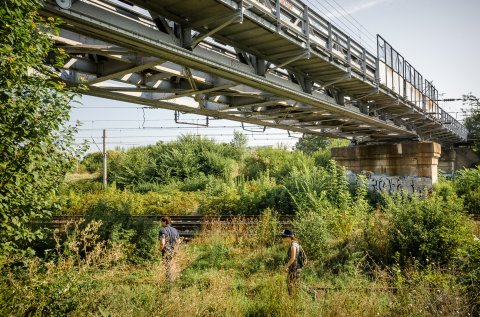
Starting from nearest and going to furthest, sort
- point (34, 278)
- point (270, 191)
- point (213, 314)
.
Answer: point (34, 278) → point (213, 314) → point (270, 191)

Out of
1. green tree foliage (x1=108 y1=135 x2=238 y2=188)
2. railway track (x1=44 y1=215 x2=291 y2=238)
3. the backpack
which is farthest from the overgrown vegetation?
green tree foliage (x1=108 y1=135 x2=238 y2=188)

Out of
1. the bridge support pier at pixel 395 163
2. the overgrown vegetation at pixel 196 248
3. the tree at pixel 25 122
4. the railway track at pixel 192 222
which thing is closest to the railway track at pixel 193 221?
the railway track at pixel 192 222

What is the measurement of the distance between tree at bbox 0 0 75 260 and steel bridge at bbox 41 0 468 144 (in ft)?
1.76

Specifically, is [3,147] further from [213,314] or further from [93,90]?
[93,90]

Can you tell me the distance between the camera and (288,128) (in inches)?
588

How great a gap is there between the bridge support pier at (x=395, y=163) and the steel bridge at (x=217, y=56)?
7.13 meters

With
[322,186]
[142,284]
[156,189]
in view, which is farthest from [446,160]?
[142,284]

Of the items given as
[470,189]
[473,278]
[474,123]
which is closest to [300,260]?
[473,278]

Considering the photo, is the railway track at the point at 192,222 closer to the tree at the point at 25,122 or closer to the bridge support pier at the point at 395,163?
the tree at the point at 25,122

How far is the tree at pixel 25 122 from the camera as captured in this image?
3633 millimetres

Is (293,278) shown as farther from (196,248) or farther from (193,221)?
(193,221)

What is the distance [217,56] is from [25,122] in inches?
155

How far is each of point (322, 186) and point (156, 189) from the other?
1345 cm

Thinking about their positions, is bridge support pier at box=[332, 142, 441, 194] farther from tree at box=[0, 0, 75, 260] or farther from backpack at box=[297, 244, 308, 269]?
tree at box=[0, 0, 75, 260]
